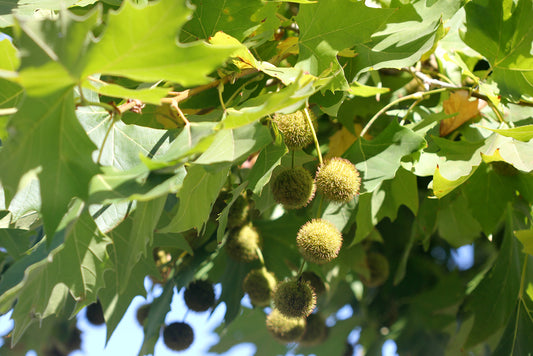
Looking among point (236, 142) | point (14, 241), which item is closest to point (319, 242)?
point (236, 142)

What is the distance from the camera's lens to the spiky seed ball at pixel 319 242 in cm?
178

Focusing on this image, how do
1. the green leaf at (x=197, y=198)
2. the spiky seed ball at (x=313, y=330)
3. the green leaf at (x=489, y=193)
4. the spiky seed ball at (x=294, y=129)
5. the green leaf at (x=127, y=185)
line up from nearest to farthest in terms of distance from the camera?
the green leaf at (x=127, y=185), the green leaf at (x=197, y=198), the spiky seed ball at (x=294, y=129), the green leaf at (x=489, y=193), the spiky seed ball at (x=313, y=330)

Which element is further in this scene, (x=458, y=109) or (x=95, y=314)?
(x=95, y=314)

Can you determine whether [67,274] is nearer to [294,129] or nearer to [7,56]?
[7,56]

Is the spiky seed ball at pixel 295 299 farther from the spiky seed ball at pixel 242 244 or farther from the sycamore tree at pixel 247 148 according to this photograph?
the spiky seed ball at pixel 242 244

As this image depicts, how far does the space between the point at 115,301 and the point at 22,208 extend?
692mm

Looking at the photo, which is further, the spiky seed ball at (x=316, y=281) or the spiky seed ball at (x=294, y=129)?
the spiky seed ball at (x=316, y=281)

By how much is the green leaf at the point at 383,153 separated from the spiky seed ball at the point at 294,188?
8.5 inches

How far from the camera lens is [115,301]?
213cm

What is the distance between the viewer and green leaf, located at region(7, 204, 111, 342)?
5.15 ft

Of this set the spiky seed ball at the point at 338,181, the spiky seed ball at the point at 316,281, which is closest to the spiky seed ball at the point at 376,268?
the spiky seed ball at the point at 316,281

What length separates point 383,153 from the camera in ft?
6.26

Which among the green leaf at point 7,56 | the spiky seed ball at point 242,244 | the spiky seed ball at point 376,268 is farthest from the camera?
the spiky seed ball at point 376,268

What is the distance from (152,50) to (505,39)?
58.7 inches
